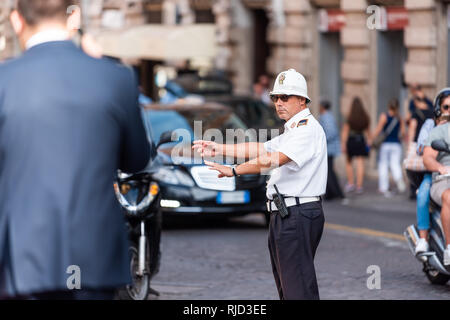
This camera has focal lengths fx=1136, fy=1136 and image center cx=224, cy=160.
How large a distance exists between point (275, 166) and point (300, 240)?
0.43 m

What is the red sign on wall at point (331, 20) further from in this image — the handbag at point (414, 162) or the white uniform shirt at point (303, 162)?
the white uniform shirt at point (303, 162)

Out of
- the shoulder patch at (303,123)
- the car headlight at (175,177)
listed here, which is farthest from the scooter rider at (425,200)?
the car headlight at (175,177)

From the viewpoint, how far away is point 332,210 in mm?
16531

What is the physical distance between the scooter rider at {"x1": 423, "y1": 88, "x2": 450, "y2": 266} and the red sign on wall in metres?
14.1

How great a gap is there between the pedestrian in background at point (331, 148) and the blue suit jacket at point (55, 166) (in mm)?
14299

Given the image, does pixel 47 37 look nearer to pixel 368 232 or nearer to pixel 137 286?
pixel 137 286

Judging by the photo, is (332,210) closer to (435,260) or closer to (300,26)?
(435,260)

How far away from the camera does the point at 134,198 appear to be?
29.1ft

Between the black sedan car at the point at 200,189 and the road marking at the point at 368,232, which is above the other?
the black sedan car at the point at 200,189

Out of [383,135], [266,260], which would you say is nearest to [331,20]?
[383,135]

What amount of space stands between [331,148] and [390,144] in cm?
101

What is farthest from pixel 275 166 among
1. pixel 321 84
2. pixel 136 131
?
pixel 321 84

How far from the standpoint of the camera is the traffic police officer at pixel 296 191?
6137 mm

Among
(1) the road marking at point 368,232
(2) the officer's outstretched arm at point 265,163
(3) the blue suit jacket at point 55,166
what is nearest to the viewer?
(3) the blue suit jacket at point 55,166
